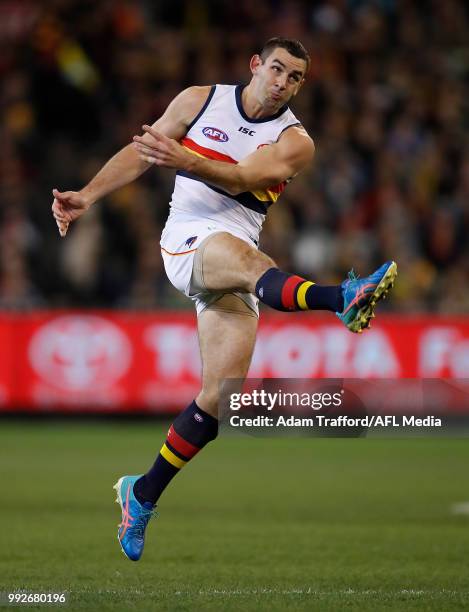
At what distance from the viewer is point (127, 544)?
6.15 m

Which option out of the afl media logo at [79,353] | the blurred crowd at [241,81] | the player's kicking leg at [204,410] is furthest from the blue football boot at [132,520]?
the blurred crowd at [241,81]

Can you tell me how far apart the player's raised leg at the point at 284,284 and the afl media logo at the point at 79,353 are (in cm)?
817

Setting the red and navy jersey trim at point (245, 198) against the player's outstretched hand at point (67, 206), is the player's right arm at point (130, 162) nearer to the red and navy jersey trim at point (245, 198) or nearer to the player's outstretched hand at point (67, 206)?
the player's outstretched hand at point (67, 206)

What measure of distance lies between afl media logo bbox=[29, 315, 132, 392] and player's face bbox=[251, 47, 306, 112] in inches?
319

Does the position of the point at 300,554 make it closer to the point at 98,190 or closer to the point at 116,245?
the point at 98,190

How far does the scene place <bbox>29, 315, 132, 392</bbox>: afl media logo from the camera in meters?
13.9

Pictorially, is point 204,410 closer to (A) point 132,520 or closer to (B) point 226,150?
(A) point 132,520

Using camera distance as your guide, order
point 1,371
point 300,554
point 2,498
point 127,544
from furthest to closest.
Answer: point 1,371 < point 2,498 < point 300,554 < point 127,544

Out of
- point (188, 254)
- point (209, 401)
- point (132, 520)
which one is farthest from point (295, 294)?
point (132, 520)

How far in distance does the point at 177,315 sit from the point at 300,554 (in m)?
7.36

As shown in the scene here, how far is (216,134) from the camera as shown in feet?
20.5

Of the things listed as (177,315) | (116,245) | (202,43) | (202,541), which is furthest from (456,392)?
(202,43)

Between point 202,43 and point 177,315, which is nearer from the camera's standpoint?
point 177,315

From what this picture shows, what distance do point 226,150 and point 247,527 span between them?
2849 millimetres
